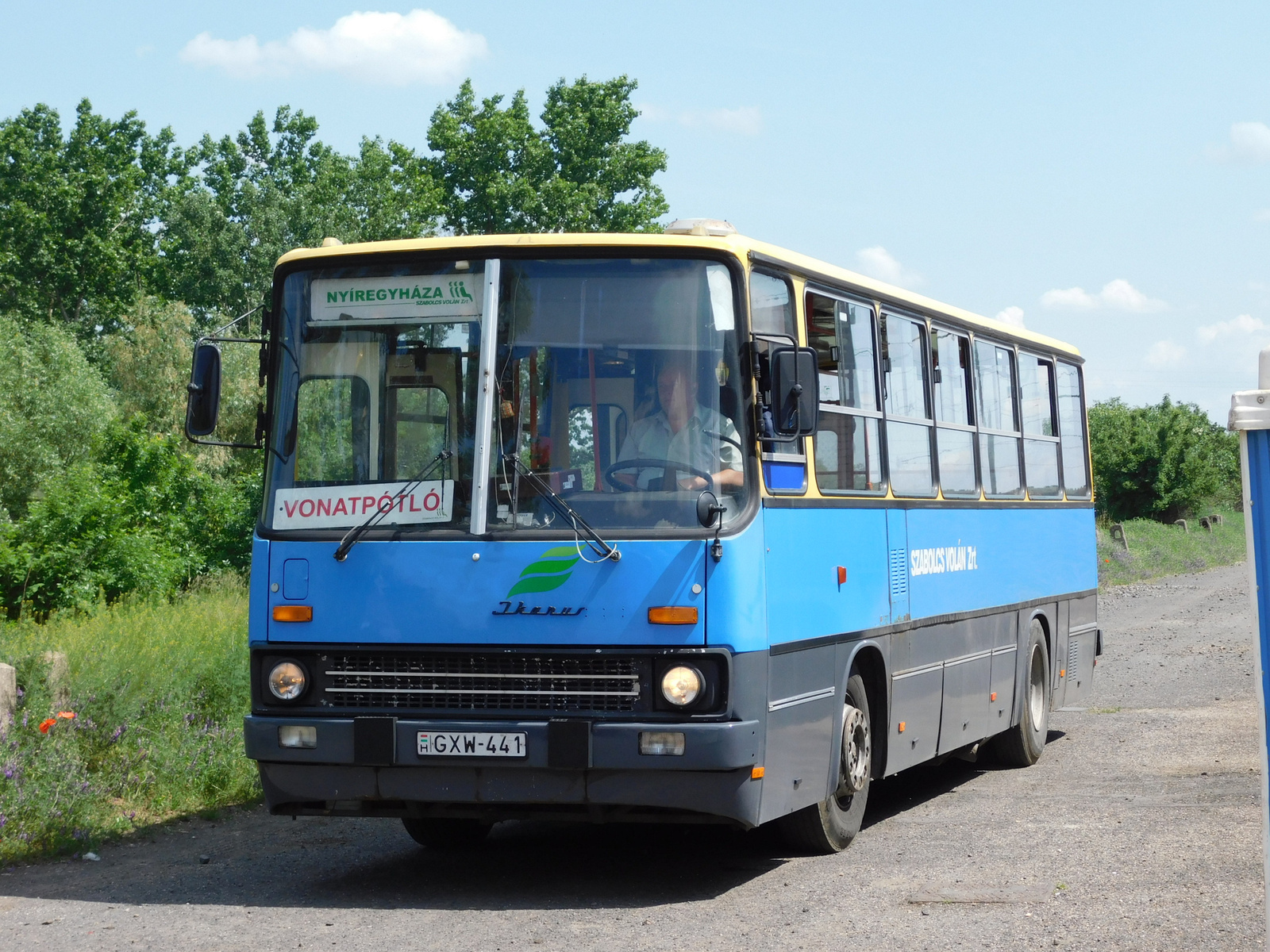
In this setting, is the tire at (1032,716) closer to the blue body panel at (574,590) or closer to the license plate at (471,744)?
the blue body panel at (574,590)

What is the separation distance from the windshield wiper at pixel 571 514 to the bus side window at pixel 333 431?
818 millimetres

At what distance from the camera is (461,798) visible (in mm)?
7691

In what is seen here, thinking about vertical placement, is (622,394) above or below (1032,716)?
above

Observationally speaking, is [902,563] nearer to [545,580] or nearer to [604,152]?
[545,580]

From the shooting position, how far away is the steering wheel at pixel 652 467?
25.2 feet

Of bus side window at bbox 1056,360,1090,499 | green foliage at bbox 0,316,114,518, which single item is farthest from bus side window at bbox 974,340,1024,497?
Answer: green foliage at bbox 0,316,114,518

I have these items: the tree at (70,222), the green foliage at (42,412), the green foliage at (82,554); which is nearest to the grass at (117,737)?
the green foliage at (82,554)

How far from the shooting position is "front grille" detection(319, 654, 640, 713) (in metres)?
7.55

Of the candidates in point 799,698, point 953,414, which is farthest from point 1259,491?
point 953,414

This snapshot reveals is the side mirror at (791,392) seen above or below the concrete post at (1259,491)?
above

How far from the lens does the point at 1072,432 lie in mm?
14766

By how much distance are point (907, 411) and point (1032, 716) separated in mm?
3779

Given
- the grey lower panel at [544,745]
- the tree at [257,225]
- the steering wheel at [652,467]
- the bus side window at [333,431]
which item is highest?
the tree at [257,225]

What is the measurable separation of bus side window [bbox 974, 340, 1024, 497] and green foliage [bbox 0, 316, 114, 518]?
30.3m
